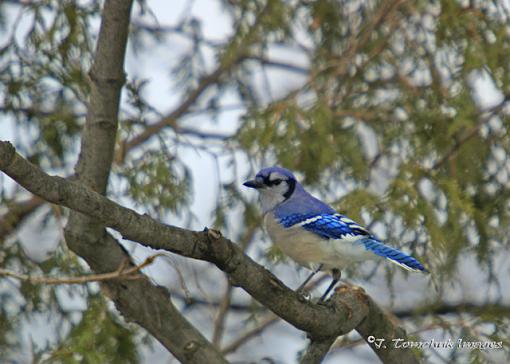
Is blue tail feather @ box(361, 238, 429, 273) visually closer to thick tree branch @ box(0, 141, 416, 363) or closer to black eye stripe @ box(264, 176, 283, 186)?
thick tree branch @ box(0, 141, 416, 363)

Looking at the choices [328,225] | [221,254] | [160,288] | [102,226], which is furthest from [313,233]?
[221,254]

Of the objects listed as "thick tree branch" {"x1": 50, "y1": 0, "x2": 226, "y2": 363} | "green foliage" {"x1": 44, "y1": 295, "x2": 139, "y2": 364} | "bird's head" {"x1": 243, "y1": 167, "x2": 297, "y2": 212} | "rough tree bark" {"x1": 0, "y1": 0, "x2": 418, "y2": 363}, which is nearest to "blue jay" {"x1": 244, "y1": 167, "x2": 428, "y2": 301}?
"bird's head" {"x1": 243, "y1": 167, "x2": 297, "y2": 212}

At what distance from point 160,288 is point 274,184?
59cm

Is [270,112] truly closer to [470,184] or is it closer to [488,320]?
[470,184]

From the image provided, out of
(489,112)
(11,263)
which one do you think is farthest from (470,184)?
(11,263)

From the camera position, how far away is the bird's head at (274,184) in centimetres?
347

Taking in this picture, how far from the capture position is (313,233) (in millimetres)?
3252

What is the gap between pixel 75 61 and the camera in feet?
11.8

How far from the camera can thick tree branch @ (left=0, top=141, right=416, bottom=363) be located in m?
1.93

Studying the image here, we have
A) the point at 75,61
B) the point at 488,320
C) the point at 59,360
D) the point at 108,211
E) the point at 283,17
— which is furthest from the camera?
the point at 283,17

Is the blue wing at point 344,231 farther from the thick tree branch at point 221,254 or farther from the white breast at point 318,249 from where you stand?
the thick tree branch at point 221,254

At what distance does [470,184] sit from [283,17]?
1.11 meters
